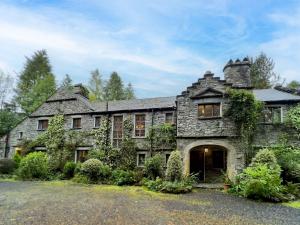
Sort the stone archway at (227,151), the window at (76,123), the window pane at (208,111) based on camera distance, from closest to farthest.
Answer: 1. the stone archway at (227,151)
2. the window pane at (208,111)
3. the window at (76,123)

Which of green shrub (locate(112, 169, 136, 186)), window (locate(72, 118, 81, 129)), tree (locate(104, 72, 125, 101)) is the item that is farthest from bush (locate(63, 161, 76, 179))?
tree (locate(104, 72, 125, 101))

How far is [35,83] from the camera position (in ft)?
142

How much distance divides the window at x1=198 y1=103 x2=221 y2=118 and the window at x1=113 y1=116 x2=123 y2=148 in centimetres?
701

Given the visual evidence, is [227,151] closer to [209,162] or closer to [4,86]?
[209,162]

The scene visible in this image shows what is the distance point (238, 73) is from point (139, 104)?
859 centimetres

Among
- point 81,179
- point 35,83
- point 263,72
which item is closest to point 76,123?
point 81,179

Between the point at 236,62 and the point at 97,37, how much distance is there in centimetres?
957

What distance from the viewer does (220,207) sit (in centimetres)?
1066

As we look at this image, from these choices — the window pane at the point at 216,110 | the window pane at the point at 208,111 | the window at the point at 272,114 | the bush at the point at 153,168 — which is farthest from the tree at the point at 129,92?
the window at the point at 272,114

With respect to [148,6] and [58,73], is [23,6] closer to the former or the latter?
[148,6]

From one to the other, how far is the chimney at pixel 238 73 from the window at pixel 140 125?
706 cm

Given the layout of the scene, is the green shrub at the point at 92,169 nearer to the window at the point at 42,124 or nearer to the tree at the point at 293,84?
the window at the point at 42,124

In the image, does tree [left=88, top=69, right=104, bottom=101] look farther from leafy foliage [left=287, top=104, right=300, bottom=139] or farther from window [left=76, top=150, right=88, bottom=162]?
leafy foliage [left=287, top=104, right=300, bottom=139]

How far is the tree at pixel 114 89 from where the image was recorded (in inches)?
1699
